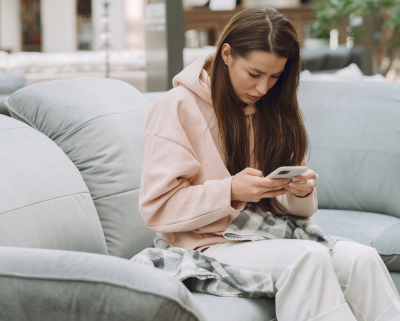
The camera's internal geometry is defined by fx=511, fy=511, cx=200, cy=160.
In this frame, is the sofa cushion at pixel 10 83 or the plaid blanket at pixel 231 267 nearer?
the plaid blanket at pixel 231 267

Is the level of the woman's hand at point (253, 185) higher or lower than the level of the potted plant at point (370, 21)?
lower

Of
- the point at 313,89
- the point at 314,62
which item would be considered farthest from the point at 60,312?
the point at 314,62

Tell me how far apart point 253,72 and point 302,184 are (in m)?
0.31

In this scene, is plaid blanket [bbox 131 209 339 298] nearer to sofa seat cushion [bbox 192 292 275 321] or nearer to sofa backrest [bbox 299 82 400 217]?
sofa seat cushion [bbox 192 292 275 321]

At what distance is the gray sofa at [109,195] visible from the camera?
0.78 m

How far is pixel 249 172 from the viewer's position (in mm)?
1225

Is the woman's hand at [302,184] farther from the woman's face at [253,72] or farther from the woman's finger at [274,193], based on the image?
the woman's face at [253,72]

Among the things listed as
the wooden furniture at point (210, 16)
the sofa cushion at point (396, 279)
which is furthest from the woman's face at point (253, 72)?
the wooden furniture at point (210, 16)

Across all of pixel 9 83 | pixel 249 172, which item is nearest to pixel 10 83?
pixel 9 83

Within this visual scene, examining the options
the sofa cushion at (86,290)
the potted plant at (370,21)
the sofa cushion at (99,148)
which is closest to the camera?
the sofa cushion at (86,290)

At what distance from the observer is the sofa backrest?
2.02 meters

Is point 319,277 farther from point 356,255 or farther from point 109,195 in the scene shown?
point 109,195

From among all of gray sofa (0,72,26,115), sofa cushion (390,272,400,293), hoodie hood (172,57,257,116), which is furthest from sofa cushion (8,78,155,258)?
gray sofa (0,72,26,115)

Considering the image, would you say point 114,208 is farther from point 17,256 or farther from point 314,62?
point 314,62
